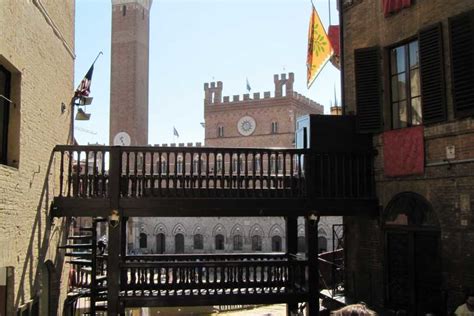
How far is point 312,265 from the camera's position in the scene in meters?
10.3

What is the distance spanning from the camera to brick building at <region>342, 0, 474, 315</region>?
882cm

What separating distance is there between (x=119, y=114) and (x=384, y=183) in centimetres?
5166

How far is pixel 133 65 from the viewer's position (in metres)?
59.1

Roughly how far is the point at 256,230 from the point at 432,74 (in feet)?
143

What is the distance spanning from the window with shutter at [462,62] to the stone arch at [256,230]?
143 feet

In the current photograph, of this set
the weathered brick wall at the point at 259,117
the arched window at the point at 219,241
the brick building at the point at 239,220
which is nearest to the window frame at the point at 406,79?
the brick building at the point at 239,220

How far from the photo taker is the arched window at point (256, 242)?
171ft

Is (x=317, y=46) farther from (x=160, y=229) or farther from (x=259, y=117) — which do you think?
(x=259, y=117)

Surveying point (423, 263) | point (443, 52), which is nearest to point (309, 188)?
point (423, 263)

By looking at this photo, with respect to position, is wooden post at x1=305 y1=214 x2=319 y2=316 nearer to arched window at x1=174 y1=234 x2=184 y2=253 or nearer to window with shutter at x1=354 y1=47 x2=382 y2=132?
window with shutter at x1=354 y1=47 x2=382 y2=132

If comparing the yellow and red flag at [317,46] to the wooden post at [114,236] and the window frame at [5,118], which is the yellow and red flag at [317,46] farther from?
the window frame at [5,118]

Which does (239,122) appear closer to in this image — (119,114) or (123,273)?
(119,114)

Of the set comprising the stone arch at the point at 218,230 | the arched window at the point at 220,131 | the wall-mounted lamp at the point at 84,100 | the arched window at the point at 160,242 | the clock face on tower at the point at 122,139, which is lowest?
the arched window at the point at 160,242

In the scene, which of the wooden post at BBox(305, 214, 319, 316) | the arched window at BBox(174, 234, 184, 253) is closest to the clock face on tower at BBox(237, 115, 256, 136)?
the arched window at BBox(174, 234, 184, 253)
